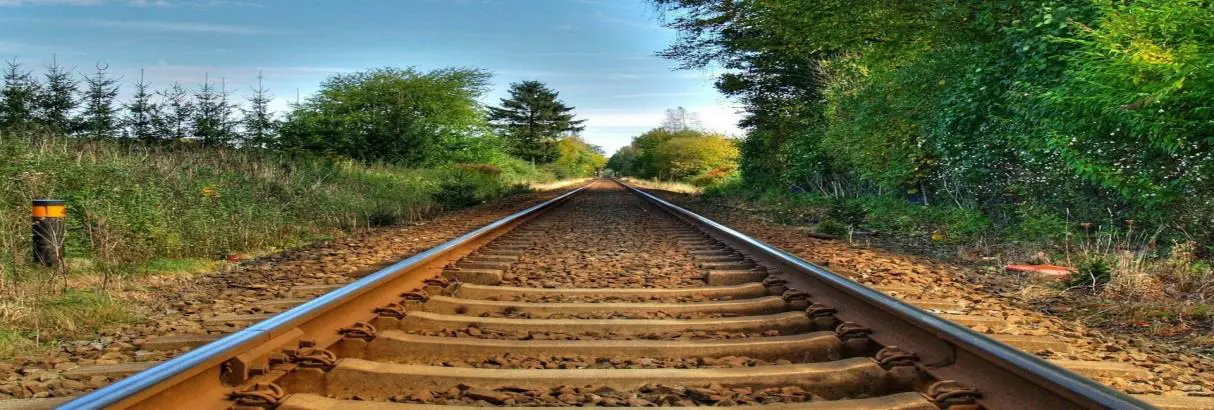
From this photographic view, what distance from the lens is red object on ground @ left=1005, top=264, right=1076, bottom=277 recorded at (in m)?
6.29

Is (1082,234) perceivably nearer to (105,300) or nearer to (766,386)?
(766,386)

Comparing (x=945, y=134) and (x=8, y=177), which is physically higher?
(x=945, y=134)

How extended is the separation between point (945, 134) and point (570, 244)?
5.86 metres

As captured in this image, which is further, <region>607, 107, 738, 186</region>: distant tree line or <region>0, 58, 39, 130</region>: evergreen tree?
<region>607, 107, 738, 186</region>: distant tree line

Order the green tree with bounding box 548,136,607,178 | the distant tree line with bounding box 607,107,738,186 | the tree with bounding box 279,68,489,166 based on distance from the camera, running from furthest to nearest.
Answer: the green tree with bounding box 548,136,607,178, the distant tree line with bounding box 607,107,738,186, the tree with bounding box 279,68,489,166

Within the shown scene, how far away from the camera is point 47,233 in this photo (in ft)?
20.9

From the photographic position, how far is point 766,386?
2785mm

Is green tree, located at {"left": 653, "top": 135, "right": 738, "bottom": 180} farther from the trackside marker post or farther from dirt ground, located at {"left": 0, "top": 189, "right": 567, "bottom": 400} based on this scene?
the trackside marker post

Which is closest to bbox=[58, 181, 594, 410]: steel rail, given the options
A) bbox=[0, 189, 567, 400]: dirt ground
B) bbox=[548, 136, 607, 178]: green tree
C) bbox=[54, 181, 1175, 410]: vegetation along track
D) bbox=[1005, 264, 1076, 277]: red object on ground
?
bbox=[54, 181, 1175, 410]: vegetation along track

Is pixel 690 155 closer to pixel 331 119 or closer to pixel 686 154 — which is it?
pixel 686 154

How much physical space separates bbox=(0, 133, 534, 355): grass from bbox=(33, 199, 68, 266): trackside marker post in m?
0.15

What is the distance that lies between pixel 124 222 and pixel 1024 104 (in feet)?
30.7

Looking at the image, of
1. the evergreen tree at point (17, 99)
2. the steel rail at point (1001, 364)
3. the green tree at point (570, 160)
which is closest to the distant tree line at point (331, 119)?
the evergreen tree at point (17, 99)

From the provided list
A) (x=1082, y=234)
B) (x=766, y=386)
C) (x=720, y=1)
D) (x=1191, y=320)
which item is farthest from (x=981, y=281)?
(x=720, y=1)
